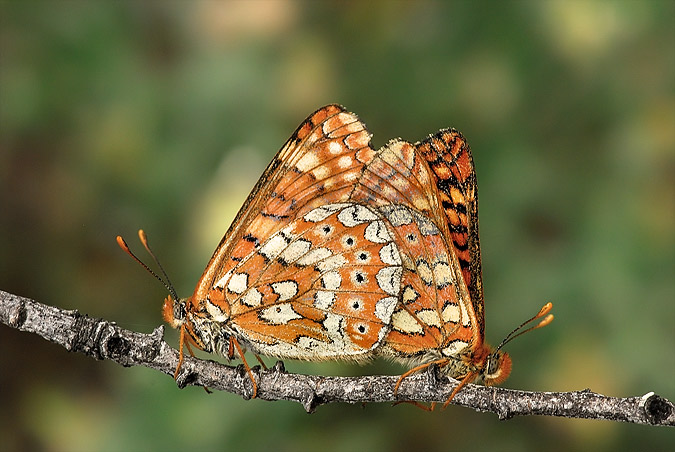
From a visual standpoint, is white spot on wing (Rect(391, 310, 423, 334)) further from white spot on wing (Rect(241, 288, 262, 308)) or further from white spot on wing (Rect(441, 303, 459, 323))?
white spot on wing (Rect(241, 288, 262, 308))

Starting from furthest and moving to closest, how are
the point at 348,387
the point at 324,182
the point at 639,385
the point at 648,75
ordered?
the point at 648,75, the point at 639,385, the point at 324,182, the point at 348,387

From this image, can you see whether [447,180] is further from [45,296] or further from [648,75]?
[45,296]

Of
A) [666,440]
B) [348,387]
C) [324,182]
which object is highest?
[324,182]

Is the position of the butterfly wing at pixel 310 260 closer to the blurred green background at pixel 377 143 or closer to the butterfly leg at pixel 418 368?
the butterfly leg at pixel 418 368

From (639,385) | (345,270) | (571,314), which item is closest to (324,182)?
(345,270)

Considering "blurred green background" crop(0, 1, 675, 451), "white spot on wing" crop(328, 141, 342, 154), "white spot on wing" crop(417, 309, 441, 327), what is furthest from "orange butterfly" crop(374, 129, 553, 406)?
"blurred green background" crop(0, 1, 675, 451)

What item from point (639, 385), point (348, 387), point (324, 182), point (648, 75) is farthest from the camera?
point (648, 75)

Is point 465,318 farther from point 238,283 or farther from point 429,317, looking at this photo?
point 238,283

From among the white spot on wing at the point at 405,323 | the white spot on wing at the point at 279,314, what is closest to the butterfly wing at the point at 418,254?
the white spot on wing at the point at 405,323
